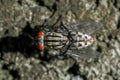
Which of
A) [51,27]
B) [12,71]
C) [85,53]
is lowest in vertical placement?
[12,71]

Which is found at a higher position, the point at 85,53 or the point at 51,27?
the point at 51,27

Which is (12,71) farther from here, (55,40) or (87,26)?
(87,26)

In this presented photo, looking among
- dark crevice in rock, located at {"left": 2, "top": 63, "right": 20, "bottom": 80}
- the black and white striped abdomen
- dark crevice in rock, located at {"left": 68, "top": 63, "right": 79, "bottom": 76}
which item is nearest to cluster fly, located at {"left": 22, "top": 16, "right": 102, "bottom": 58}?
the black and white striped abdomen

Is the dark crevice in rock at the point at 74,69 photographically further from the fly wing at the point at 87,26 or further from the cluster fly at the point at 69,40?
the fly wing at the point at 87,26

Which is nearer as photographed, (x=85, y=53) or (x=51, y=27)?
(x=85, y=53)

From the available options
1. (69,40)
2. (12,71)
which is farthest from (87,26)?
(12,71)

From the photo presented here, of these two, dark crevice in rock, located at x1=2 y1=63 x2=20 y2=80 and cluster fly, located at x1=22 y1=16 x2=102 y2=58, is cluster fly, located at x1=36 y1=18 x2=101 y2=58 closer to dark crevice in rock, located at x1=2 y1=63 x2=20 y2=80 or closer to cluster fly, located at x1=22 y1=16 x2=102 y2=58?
cluster fly, located at x1=22 y1=16 x2=102 y2=58

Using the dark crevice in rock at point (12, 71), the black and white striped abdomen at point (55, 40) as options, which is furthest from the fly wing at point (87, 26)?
the dark crevice in rock at point (12, 71)
